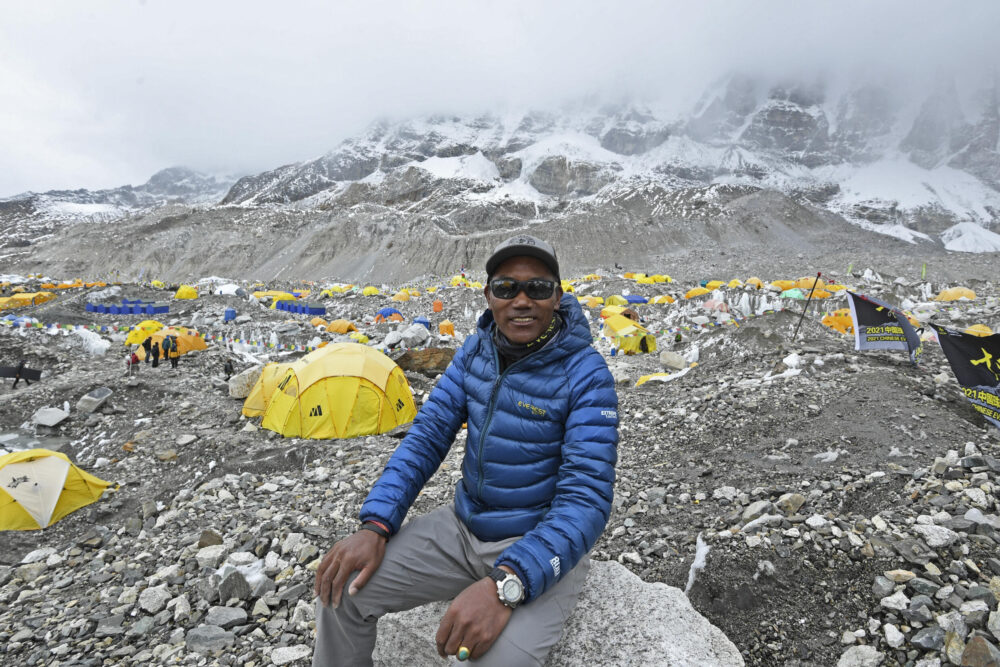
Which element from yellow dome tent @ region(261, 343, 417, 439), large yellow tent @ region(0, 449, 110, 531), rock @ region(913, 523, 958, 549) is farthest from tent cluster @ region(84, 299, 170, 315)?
rock @ region(913, 523, 958, 549)

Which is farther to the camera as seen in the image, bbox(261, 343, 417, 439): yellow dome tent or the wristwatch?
bbox(261, 343, 417, 439): yellow dome tent

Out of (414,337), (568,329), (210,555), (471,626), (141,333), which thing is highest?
(568,329)

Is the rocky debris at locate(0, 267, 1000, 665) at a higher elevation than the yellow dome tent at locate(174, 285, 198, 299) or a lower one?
higher

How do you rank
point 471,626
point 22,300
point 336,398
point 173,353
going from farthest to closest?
point 22,300, point 173,353, point 336,398, point 471,626

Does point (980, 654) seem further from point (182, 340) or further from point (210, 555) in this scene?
point (182, 340)

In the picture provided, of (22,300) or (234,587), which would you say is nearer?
Result: (234,587)

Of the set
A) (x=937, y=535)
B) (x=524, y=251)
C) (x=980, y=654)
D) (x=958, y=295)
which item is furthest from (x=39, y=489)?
(x=958, y=295)

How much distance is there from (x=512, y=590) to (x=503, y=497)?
540 millimetres

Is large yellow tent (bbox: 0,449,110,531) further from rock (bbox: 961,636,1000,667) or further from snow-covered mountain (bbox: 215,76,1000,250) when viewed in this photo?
snow-covered mountain (bbox: 215,76,1000,250)

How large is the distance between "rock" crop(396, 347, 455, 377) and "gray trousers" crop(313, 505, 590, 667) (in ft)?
30.3

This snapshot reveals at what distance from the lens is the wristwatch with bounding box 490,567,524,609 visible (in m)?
1.66

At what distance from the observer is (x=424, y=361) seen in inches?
456

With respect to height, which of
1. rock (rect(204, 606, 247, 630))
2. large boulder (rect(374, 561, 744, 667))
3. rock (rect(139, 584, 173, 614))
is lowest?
rock (rect(139, 584, 173, 614))

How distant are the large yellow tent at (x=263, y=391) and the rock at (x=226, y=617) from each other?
17.9 ft
